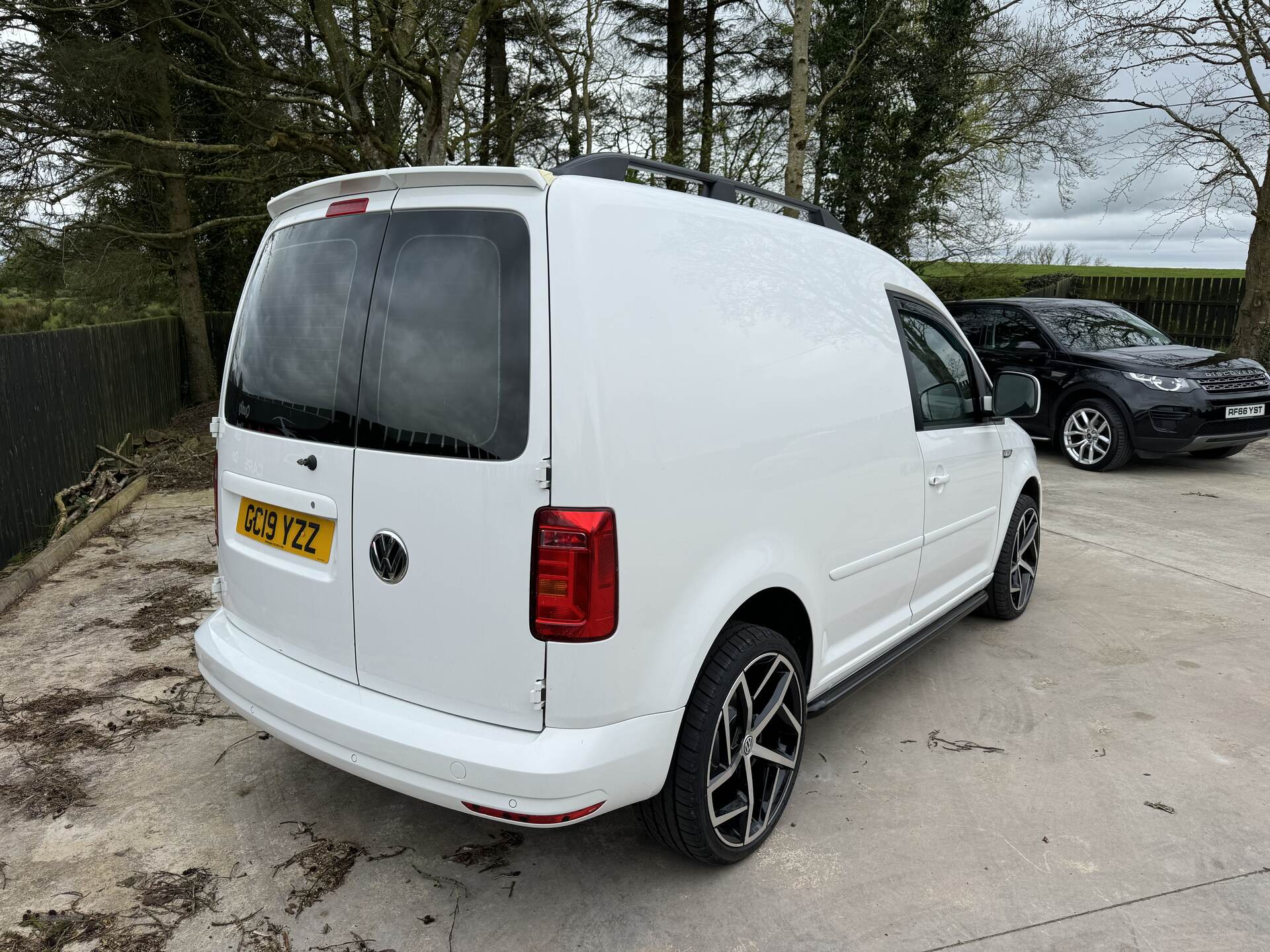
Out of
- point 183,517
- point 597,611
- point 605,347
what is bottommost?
point 183,517

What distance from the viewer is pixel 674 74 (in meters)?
14.8

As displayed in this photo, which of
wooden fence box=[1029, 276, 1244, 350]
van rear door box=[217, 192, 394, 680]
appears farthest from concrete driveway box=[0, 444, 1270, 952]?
wooden fence box=[1029, 276, 1244, 350]

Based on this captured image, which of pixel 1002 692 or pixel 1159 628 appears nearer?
pixel 1002 692

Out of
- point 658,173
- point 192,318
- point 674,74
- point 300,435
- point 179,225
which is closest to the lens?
point 300,435

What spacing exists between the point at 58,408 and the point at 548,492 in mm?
6628

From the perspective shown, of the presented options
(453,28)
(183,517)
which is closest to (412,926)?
(183,517)

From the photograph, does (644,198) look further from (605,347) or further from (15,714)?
(15,714)

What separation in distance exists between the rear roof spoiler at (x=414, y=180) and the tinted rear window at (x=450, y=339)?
0.08 meters

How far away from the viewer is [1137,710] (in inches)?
147

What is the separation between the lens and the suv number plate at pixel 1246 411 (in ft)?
27.5

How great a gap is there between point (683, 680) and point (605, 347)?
0.90 meters

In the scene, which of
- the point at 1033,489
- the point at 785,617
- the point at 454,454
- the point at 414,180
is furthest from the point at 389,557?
the point at 1033,489

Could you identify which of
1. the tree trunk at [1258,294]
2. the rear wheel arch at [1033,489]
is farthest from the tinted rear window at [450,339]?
the tree trunk at [1258,294]

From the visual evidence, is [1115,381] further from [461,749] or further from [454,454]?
[461,749]
